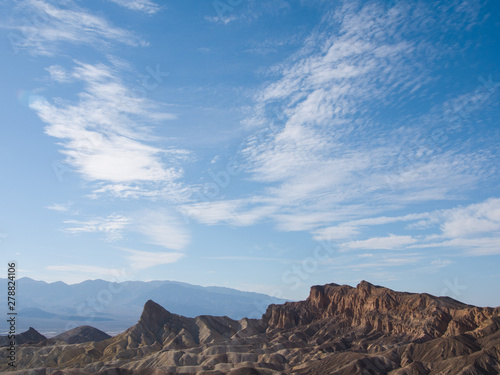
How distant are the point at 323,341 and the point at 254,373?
240ft

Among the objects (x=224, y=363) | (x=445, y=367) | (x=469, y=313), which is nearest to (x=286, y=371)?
(x=224, y=363)

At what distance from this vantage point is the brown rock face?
427 feet

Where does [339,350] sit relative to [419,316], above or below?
below

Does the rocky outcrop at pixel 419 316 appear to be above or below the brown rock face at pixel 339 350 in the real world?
above

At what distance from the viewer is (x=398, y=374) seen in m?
124

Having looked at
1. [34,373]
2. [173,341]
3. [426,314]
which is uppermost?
[426,314]

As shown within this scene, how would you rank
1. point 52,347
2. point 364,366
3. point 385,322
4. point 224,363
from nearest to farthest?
point 364,366
point 224,363
point 52,347
point 385,322

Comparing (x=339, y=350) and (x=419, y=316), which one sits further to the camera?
(x=419, y=316)

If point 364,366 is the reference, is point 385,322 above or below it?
above

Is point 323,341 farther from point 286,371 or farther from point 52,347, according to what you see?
point 52,347

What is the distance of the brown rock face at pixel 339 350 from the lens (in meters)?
130

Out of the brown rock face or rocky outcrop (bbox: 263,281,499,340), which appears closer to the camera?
the brown rock face

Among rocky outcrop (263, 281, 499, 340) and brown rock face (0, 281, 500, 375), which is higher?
rocky outcrop (263, 281, 499, 340)

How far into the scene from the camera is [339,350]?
560 feet
